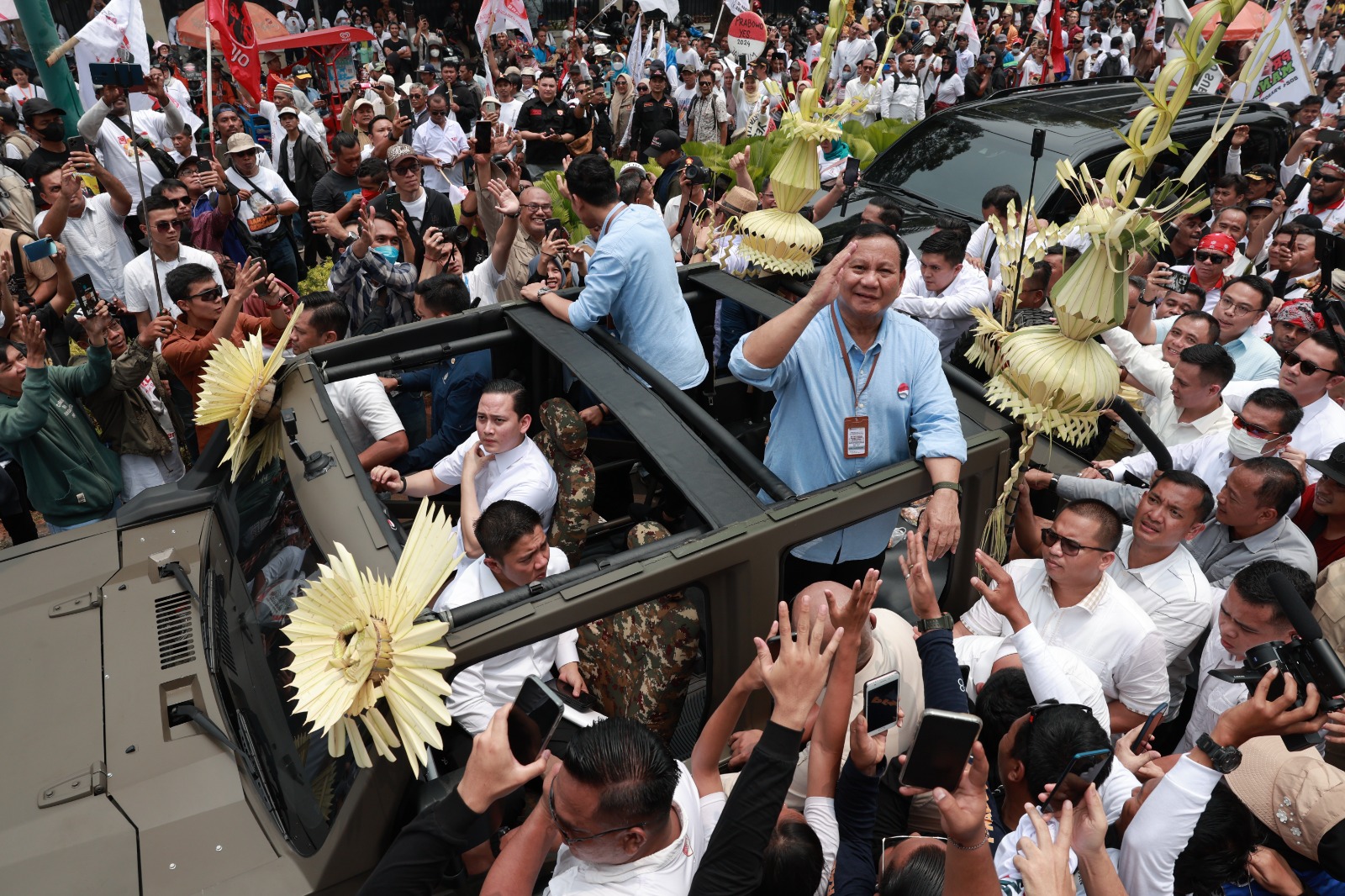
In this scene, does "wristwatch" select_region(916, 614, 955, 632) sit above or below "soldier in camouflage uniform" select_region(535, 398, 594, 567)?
above

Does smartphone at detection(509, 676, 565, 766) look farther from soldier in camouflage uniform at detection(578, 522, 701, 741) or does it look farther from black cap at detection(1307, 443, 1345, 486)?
black cap at detection(1307, 443, 1345, 486)

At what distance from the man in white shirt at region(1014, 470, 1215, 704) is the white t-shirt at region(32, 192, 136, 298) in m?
6.44

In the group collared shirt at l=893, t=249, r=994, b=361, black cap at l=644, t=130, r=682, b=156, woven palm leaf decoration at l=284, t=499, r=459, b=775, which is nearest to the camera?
woven palm leaf decoration at l=284, t=499, r=459, b=775

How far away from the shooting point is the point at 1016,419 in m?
3.08

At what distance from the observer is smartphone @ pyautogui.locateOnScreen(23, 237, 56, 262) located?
531 centimetres

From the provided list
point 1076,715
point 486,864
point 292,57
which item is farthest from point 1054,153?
point 292,57

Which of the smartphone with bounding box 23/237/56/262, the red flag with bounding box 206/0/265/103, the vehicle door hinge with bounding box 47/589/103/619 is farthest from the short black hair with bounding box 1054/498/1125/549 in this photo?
the red flag with bounding box 206/0/265/103

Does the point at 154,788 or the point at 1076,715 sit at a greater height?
the point at 1076,715

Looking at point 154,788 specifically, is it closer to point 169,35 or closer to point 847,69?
point 847,69

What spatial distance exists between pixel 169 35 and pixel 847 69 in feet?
48.2

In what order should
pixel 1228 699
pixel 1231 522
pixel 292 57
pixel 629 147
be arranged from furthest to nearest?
Answer: pixel 292 57 < pixel 629 147 < pixel 1231 522 < pixel 1228 699

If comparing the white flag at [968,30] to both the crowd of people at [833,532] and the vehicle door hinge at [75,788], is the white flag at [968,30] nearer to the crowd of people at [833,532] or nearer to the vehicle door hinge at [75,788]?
the crowd of people at [833,532]

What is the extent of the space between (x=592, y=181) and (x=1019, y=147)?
4666 mm

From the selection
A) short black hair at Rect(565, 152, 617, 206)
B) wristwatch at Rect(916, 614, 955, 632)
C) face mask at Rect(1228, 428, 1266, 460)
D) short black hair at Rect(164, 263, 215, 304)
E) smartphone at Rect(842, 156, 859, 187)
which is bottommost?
face mask at Rect(1228, 428, 1266, 460)
